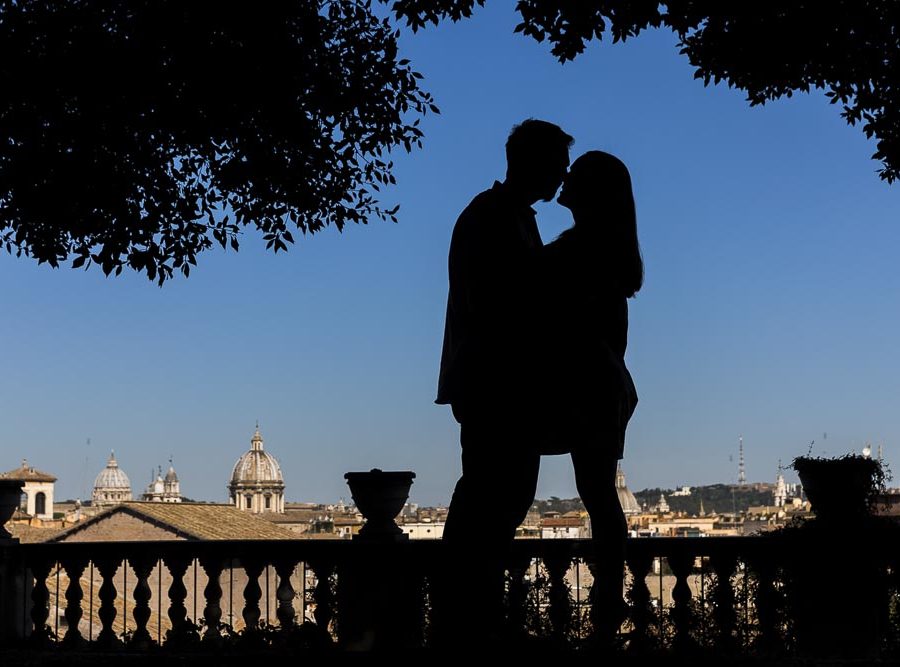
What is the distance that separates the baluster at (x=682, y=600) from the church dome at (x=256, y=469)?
497 ft

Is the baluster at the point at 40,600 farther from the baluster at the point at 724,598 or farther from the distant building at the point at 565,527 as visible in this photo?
the distant building at the point at 565,527

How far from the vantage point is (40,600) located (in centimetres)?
866

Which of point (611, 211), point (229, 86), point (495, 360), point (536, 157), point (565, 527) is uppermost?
point (229, 86)

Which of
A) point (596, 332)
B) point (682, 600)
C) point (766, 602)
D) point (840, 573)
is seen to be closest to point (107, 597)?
point (682, 600)

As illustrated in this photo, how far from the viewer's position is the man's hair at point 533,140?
15.0ft

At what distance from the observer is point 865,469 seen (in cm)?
844

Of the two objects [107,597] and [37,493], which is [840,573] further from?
[37,493]

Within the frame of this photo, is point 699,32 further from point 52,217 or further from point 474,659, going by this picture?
point 474,659

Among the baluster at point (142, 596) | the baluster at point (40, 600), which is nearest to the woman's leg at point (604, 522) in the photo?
the baluster at point (142, 596)

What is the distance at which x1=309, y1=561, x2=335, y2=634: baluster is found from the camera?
826cm

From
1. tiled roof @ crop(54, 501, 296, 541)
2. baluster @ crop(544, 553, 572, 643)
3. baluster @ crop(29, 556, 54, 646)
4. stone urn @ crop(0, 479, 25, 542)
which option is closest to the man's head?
baluster @ crop(544, 553, 572, 643)

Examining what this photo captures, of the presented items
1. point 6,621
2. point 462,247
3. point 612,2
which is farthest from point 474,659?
point 612,2

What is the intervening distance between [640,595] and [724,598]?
1.69 ft

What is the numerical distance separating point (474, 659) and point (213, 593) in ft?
14.3
